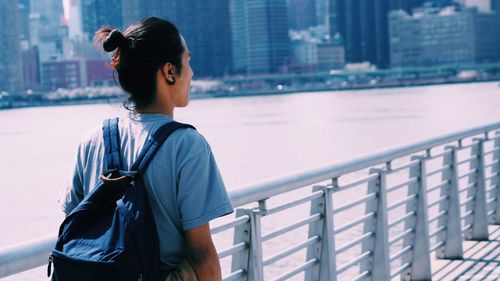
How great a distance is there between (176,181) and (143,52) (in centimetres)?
28

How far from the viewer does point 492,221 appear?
721 cm

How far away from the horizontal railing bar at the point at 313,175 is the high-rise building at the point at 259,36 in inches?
5555

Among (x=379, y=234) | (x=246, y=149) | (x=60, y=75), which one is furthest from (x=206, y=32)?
(x=379, y=234)

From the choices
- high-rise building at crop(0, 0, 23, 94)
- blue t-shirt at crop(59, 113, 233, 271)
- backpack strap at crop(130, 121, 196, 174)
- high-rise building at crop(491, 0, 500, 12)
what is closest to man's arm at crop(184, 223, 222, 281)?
blue t-shirt at crop(59, 113, 233, 271)

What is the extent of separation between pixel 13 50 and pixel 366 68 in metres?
53.8

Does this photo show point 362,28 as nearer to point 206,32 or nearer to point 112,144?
point 206,32

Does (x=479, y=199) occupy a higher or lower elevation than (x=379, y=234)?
lower

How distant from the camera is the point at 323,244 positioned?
3.80m

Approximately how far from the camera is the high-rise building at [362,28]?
162 m

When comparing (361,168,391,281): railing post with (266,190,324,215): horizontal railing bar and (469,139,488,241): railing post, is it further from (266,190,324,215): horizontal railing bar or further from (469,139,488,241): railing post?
(469,139,488,241): railing post

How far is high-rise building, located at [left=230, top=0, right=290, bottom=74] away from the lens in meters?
149

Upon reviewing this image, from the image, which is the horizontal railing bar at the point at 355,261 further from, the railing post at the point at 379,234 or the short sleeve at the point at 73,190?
the short sleeve at the point at 73,190

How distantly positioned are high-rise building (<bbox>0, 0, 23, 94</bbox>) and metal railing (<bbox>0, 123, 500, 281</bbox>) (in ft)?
394

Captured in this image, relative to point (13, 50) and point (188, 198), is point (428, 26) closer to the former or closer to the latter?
point (13, 50)
